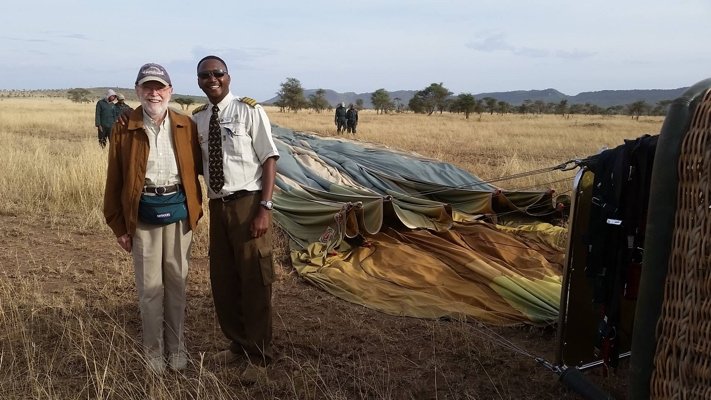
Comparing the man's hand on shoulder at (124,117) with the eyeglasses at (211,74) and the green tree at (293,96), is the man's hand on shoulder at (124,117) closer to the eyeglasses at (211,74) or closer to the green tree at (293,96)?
the eyeglasses at (211,74)

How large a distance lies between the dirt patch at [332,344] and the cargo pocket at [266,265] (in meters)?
0.51

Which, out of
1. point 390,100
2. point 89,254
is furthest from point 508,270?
point 390,100

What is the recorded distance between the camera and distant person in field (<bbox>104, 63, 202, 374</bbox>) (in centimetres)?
298

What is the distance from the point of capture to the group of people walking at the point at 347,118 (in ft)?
69.4

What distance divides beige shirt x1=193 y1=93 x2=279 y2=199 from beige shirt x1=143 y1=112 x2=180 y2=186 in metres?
0.20

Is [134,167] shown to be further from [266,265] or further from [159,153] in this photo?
[266,265]

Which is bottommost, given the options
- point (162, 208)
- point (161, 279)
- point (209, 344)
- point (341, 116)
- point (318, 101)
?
point (209, 344)

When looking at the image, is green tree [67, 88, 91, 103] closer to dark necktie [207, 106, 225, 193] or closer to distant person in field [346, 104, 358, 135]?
distant person in field [346, 104, 358, 135]

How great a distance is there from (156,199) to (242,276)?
25.5 inches

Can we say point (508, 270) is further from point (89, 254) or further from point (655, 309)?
point (89, 254)

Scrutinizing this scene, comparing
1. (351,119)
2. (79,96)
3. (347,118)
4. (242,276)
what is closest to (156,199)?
(242,276)

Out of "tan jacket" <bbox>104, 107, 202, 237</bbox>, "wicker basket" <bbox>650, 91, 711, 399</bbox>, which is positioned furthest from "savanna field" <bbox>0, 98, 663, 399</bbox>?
"wicker basket" <bbox>650, 91, 711, 399</bbox>

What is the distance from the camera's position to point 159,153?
303cm

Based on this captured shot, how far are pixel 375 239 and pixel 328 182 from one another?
172cm
